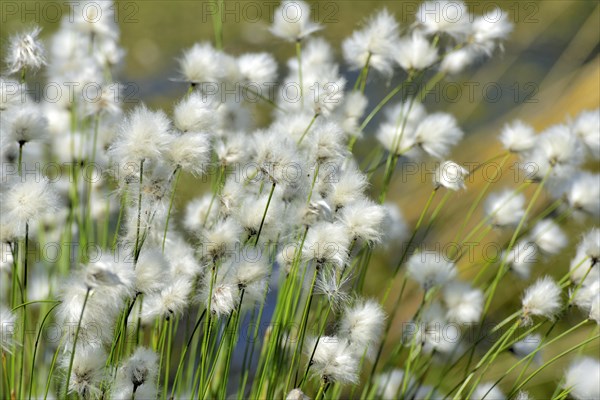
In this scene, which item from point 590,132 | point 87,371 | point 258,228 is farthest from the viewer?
point 590,132

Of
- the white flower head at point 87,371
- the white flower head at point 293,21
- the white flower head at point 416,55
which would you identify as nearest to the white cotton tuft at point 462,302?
the white flower head at point 416,55

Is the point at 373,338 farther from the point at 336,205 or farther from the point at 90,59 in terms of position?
the point at 90,59

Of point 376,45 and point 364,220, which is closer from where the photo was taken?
point 364,220

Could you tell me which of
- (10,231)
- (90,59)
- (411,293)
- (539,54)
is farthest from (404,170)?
(10,231)

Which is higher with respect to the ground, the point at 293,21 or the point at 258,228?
A: the point at 293,21

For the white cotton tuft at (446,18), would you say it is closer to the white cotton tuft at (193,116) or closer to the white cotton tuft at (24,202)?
the white cotton tuft at (193,116)

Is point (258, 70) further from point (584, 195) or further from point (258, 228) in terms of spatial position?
point (584, 195)

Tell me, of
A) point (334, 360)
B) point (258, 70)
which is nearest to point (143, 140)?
point (334, 360)
